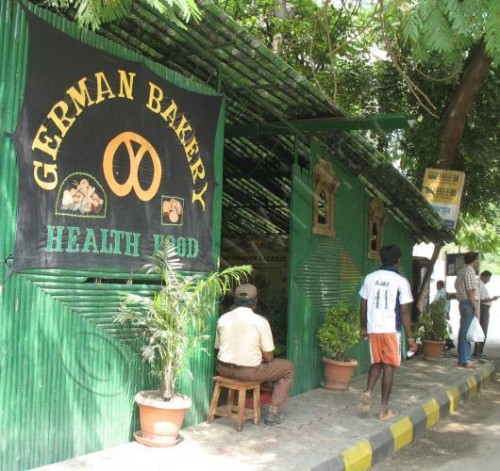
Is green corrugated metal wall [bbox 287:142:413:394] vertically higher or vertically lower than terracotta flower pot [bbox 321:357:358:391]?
higher

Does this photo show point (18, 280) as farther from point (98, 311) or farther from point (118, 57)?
point (118, 57)

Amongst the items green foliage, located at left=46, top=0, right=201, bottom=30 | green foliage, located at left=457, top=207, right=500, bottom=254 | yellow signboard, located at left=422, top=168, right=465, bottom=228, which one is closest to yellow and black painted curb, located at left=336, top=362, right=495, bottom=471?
yellow signboard, located at left=422, top=168, right=465, bottom=228

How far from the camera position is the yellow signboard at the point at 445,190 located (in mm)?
10977

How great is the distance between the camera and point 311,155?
7848 millimetres

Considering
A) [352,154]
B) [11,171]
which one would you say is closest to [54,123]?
[11,171]

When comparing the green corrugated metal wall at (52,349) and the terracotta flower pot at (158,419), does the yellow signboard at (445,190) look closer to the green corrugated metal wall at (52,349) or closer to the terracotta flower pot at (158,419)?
the green corrugated metal wall at (52,349)

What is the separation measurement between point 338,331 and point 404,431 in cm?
163

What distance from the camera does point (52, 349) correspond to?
4.37 meters

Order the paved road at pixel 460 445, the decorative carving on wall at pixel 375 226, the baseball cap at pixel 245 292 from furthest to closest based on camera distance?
1. the decorative carving on wall at pixel 375 226
2. the baseball cap at pixel 245 292
3. the paved road at pixel 460 445

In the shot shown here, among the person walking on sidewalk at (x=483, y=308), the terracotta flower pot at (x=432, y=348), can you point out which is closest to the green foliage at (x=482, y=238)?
the person walking on sidewalk at (x=483, y=308)

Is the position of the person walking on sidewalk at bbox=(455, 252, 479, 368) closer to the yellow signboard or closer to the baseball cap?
the yellow signboard

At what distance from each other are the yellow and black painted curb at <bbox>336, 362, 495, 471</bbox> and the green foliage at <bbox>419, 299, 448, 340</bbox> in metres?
1.88

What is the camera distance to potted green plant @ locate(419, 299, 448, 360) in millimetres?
11312

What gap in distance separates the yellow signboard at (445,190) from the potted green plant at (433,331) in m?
1.68
